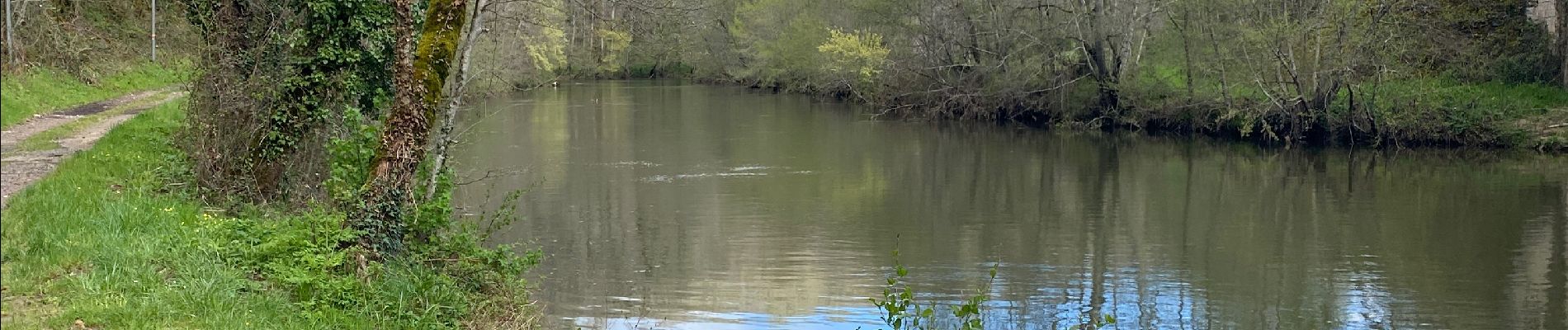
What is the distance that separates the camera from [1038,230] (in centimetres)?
1814

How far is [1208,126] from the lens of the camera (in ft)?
108

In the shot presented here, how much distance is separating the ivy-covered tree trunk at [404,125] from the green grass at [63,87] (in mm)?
8323

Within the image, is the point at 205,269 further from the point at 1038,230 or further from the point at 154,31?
the point at 154,31

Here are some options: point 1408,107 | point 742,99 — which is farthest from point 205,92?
point 742,99

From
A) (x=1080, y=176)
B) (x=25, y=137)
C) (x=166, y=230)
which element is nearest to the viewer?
(x=166, y=230)

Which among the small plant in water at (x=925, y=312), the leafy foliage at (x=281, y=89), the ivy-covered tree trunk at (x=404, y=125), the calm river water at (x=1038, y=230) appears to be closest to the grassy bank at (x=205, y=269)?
the ivy-covered tree trunk at (x=404, y=125)

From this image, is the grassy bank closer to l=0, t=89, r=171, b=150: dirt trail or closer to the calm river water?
the calm river water

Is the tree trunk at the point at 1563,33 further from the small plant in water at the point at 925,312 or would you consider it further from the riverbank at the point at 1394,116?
the small plant in water at the point at 925,312

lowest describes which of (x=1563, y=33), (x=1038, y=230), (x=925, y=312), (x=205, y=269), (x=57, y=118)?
(x=1038, y=230)

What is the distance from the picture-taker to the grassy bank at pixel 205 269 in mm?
7148

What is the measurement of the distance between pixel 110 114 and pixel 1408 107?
24270mm

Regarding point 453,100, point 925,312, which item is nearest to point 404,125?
point 453,100

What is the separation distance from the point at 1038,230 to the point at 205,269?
1188cm

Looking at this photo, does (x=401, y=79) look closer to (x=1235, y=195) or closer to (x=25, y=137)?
(x=25, y=137)
